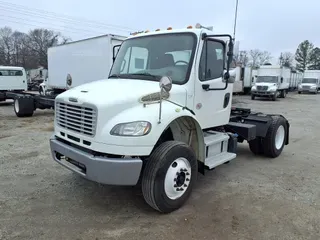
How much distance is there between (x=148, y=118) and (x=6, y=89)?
16.8 meters

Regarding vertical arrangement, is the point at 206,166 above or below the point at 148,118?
below

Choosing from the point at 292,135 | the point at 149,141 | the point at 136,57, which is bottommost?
the point at 292,135

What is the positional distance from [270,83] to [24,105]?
22828 millimetres

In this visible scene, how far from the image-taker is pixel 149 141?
3.36 metres

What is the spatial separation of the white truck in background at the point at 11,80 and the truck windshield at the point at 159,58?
15.0 metres

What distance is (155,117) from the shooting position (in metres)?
3.41

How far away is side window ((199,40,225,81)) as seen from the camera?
4.22 m

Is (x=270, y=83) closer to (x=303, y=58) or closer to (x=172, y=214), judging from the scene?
(x=172, y=214)

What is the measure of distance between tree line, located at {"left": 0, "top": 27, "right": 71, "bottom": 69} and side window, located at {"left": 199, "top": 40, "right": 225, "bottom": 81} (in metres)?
67.1

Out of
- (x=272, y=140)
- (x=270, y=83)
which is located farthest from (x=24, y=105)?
(x=270, y=83)

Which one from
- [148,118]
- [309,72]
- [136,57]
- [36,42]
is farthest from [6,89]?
[36,42]

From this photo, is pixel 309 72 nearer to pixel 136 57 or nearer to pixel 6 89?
pixel 6 89

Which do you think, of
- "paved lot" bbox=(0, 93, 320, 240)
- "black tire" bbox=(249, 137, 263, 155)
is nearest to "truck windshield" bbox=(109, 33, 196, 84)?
"paved lot" bbox=(0, 93, 320, 240)

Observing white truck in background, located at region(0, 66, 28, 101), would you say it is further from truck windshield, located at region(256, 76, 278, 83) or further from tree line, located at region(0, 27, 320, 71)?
tree line, located at region(0, 27, 320, 71)
